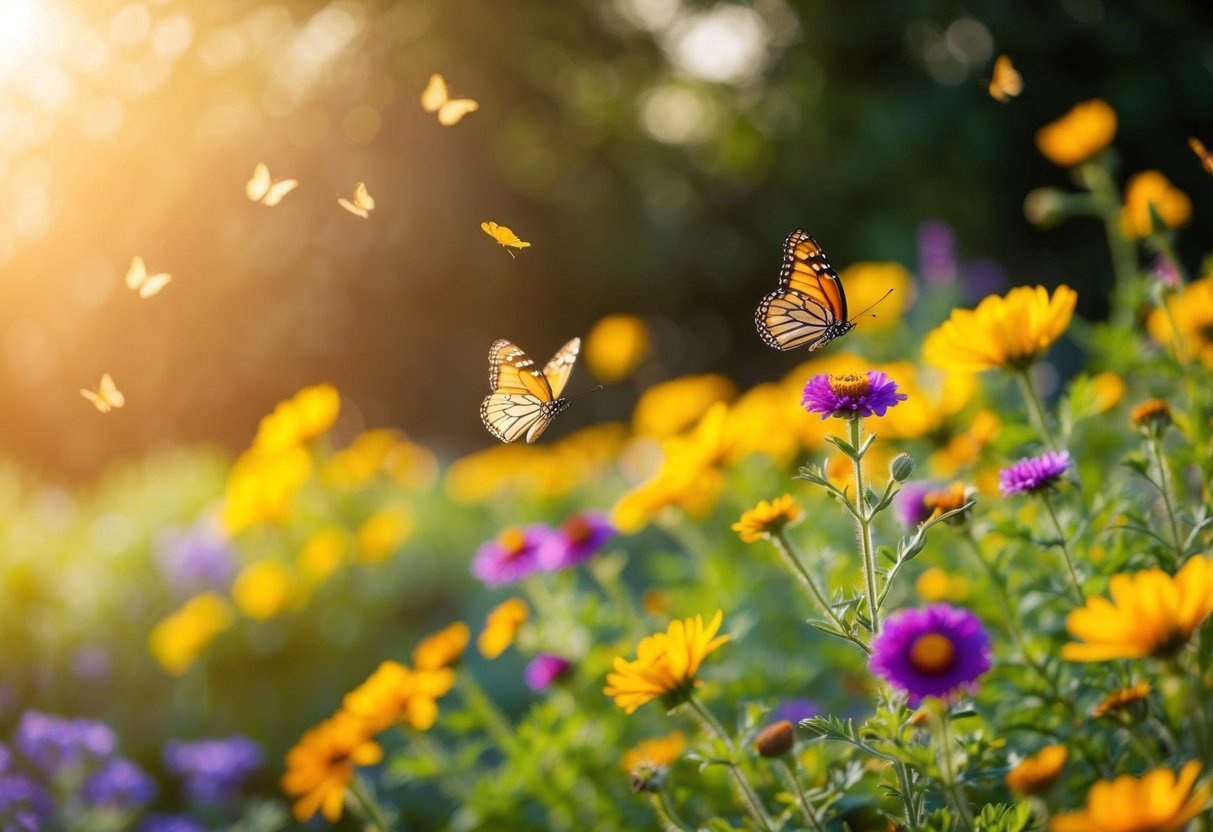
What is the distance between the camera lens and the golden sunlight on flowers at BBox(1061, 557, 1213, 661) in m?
1.03

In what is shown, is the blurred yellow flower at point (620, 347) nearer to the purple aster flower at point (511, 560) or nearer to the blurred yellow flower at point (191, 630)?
the purple aster flower at point (511, 560)

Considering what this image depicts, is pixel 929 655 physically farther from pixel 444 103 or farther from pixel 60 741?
pixel 60 741

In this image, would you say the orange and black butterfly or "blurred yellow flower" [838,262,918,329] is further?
"blurred yellow flower" [838,262,918,329]

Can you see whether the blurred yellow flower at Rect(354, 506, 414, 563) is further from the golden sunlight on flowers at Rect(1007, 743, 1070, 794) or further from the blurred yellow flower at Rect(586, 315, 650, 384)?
the golden sunlight on flowers at Rect(1007, 743, 1070, 794)

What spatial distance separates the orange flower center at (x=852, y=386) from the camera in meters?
1.27

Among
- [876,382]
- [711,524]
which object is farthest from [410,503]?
[876,382]

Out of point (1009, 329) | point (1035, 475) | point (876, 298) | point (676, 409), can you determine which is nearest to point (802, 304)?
point (1009, 329)

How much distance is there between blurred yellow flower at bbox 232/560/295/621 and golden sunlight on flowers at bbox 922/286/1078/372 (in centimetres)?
247

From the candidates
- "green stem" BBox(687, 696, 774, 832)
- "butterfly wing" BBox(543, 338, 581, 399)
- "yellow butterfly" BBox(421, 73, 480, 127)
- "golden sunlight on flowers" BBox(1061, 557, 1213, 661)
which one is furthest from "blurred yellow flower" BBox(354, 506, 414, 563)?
"golden sunlight on flowers" BBox(1061, 557, 1213, 661)

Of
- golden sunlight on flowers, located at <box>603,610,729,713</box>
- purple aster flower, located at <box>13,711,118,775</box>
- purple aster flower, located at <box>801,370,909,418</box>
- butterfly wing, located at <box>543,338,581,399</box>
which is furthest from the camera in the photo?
purple aster flower, located at <box>13,711,118,775</box>

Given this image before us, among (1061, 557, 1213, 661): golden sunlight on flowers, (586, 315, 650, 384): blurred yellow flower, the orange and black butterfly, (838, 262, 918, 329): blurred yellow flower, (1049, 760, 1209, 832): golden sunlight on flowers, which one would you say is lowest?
(586, 315, 650, 384): blurred yellow flower

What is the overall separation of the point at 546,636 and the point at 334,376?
839 centimetres

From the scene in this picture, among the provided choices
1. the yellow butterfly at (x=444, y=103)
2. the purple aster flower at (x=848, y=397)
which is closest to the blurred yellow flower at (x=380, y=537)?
the yellow butterfly at (x=444, y=103)

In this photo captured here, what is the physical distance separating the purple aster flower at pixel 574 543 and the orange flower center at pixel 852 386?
1.09 meters
